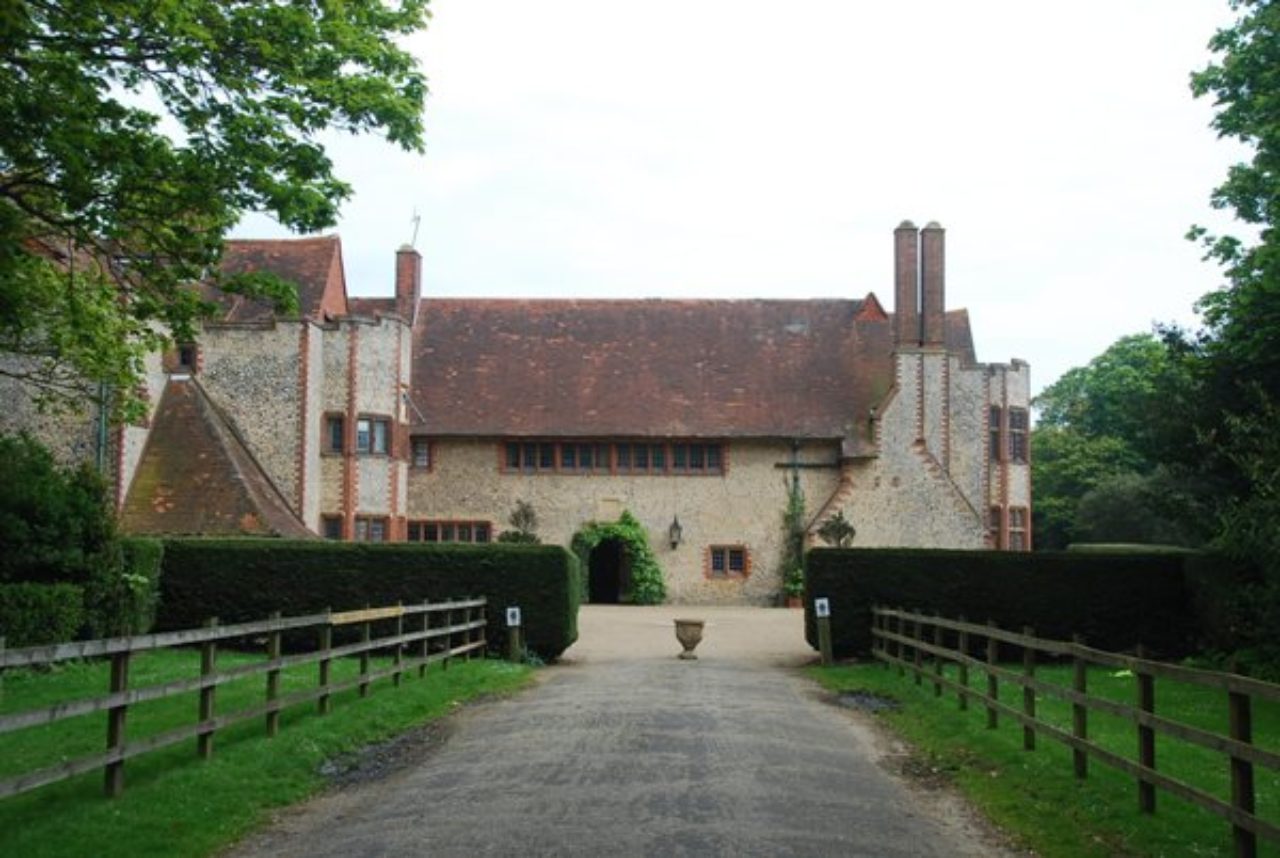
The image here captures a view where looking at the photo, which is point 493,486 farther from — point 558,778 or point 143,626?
point 558,778

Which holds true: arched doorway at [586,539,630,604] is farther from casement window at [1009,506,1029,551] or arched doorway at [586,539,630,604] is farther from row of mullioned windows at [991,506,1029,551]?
casement window at [1009,506,1029,551]

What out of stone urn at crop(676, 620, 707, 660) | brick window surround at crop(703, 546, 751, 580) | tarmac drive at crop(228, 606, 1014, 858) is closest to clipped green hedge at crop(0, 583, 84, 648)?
tarmac drive at crop(228, 606, 1014, 858)

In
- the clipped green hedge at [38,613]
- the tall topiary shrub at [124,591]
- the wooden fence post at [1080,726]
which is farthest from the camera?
the tall topiary shrub at [124,591]

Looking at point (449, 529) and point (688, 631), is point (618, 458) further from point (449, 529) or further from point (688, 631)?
point (688, 631)

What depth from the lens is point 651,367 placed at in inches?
1743

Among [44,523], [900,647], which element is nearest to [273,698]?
[44,523]

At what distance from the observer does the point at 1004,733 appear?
12.8m

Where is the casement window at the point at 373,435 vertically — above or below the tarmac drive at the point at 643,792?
above

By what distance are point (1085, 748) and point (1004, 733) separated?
2799 mm

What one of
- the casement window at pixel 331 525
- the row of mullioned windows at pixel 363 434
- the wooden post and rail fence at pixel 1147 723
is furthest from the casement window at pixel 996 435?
the wooden post and rail fence at pixel 1147 723

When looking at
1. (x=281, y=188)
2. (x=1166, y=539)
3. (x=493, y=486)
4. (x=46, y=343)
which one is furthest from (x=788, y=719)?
(x=1166, y=539)

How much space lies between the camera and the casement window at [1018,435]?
44.1 meters

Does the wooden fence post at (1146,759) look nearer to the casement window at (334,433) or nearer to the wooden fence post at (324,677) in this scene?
the wooden fence post at (324,677)

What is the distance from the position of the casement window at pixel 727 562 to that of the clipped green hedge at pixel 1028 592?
18894 millimetres
